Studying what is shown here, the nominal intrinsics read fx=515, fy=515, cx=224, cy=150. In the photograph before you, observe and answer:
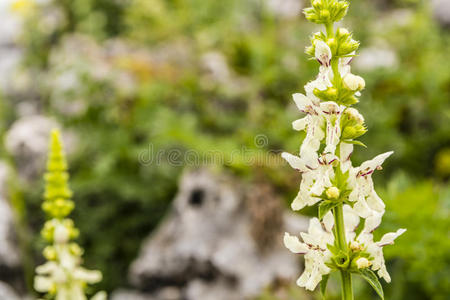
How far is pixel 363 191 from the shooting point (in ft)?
4.33

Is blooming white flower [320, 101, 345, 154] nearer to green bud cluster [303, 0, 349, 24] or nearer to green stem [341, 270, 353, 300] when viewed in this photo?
green bud cluster [303, 0, 349, 24]

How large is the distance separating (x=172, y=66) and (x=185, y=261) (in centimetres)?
335

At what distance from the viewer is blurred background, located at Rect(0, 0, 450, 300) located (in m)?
3.52

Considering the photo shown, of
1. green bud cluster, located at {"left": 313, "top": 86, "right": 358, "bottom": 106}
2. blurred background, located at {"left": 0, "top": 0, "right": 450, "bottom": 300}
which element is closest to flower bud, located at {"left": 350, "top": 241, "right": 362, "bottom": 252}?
green bud cluster, located at {"left": 313, "top": 86, "right": 358, "bottom": 106}

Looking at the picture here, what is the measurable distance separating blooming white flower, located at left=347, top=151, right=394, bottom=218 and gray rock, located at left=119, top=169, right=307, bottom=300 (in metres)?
2.24

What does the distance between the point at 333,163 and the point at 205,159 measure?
9.10 feet

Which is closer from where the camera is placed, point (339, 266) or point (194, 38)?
point (339, 266)

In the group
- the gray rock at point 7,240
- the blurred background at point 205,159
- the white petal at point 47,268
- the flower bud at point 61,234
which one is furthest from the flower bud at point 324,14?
the gray rock at point 7,240

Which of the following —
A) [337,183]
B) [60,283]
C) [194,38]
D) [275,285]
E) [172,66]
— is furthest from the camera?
[194,38]

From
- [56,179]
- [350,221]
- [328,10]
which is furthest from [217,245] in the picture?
[328,10]

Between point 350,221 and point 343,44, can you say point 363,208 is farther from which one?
point 343,44

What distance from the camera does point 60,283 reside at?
6.49 feet

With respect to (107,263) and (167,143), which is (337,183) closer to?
(167,143)

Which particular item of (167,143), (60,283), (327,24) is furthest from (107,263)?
(327,24)
